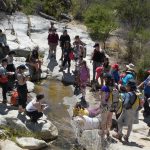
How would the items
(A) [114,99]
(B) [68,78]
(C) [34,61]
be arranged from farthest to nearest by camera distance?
(B) [68,78], (C) [34,61], (A) [114,99]

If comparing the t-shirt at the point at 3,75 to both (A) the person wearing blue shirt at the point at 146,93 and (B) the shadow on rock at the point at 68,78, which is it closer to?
(A) the person wearing blue shirt at the point at 146,93

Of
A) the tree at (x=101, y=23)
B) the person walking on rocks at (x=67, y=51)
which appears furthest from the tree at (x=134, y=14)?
the person walking on rocks at (x=67, y=51)

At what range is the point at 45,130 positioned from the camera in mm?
12203

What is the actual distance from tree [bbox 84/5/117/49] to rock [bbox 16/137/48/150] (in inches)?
522

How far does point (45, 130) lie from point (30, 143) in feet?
2.79

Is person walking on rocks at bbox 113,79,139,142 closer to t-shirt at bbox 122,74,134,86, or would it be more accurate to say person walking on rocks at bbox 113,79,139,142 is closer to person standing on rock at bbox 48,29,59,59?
t-shirt at bbox 122,74,134,86

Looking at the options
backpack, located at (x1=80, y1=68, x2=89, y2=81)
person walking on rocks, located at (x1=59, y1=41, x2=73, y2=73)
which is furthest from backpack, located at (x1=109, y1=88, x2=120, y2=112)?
person walking on rocks, located at (x1=59, y1=41, x2=73, y2=73)

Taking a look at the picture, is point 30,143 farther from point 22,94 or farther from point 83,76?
point 83,76

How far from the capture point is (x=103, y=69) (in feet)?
52.6

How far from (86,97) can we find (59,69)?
299 cm

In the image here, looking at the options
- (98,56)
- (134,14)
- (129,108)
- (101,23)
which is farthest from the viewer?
(134,14)

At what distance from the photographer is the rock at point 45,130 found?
12.2 meters

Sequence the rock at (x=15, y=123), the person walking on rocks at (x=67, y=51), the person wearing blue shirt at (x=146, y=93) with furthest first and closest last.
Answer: the person walking on rocks at (x=67, y=51) → the person wearing blue shirt at (x=146, y=93) → the rock at (x=15, y=123)

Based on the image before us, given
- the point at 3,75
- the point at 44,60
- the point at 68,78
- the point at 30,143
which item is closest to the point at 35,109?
the point at 30,143
